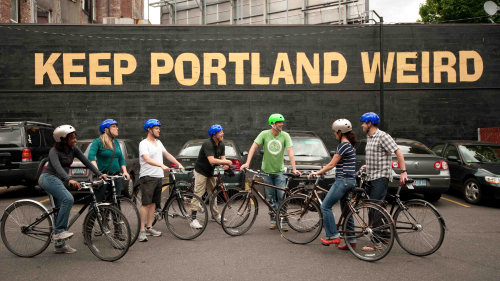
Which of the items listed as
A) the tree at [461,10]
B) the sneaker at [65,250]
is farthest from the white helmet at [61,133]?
the tree at [461,10]

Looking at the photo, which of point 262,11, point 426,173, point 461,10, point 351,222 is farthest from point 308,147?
point 461,10

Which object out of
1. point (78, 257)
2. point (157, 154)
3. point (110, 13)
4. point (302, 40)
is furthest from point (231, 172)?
point (110, 13)

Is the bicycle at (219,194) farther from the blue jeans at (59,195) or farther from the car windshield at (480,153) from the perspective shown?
the car windshield at (480,153)

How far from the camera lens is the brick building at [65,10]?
18.7 metres

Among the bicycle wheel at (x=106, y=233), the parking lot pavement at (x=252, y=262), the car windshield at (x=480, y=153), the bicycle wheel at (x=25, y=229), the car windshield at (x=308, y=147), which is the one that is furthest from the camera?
the car windshield at (x=480, y=153)

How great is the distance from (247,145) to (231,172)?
361 inches

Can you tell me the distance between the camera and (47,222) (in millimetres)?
5254

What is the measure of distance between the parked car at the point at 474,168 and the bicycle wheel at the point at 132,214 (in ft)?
24.9

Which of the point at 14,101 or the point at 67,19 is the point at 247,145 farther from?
the point at 67,19

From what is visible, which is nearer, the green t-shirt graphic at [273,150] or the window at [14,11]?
the green t-shirt graphic at [273,150]

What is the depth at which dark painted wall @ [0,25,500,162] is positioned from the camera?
51.4 feet

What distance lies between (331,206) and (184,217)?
2255 mm

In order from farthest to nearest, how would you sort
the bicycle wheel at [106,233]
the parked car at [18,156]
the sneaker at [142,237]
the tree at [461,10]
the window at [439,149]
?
1. the tree at [461,10]
2. the window at [439,149]
3. the parked car at [18,156]
4. the sneaker at [142,237]
5. the bicycle wheel at [106,233]

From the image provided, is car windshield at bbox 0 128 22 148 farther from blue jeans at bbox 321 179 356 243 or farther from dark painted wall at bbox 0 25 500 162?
blue jeans at bbox 321 179 356 243
